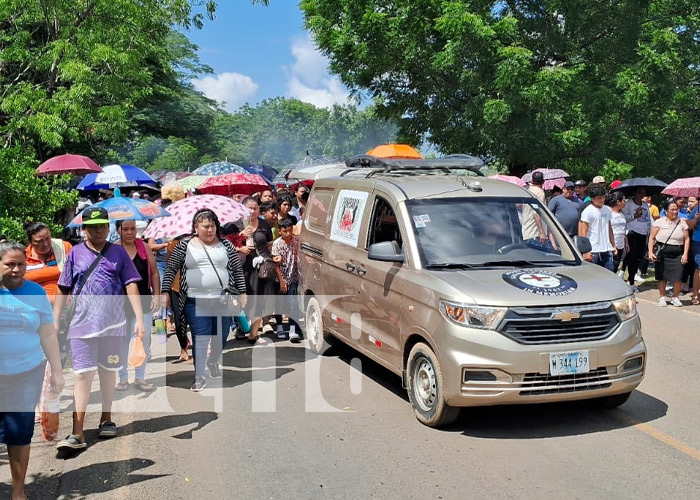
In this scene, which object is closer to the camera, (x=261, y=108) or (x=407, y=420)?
(x=407, y=420)

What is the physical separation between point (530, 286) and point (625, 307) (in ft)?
2.69

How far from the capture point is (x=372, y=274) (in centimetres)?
708

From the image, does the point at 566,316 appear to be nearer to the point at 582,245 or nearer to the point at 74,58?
the point at 582,245

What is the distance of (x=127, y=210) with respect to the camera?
8.28m

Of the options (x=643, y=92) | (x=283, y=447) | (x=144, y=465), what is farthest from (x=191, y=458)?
(x=643, y=92)

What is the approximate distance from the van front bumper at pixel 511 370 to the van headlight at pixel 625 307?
18cm

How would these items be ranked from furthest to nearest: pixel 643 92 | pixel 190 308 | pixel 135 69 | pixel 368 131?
1. pixel 368 131
2. pixel 643 92
3. pixel 135 69
4. pixel 190 308

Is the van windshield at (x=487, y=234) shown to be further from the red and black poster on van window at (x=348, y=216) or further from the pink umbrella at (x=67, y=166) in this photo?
the pink umbrella at (x=67, y=166)

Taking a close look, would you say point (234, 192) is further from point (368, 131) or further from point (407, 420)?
point (368, 131)

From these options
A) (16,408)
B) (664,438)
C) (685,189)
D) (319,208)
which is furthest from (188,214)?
(685,189)

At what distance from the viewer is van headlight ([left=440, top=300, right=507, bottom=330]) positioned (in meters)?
5.66

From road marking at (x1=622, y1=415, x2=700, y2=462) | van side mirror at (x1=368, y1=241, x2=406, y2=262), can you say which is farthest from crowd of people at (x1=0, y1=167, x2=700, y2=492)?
road marking at (x1=622, y1=415, x2=700, y2=462)

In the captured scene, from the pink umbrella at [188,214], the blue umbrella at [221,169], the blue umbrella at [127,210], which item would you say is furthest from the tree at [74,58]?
the pink umbrella at [188,214]

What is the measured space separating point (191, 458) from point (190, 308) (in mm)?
2247
